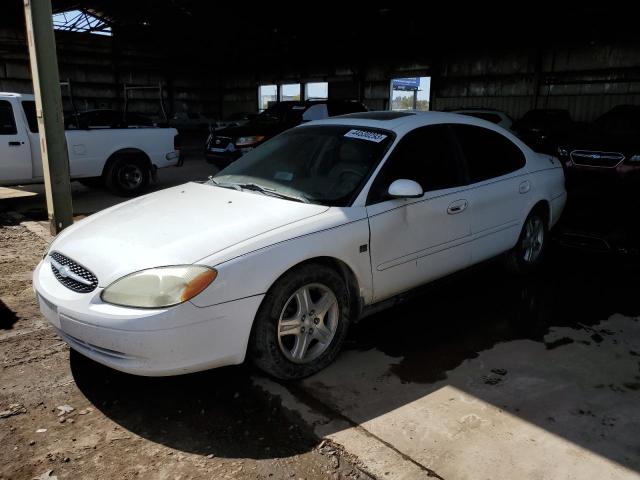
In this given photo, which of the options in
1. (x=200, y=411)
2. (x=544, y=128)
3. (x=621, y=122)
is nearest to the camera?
(x=200, y=411)

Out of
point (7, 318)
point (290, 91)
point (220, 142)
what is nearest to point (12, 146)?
point (220, 142)

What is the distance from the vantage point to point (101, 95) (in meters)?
28.1

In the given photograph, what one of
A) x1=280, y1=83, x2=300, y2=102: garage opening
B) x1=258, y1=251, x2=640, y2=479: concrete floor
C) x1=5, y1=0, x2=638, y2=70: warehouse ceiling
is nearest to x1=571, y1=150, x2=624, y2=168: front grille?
x1=258, y1=251, x2=640, y2=479: concrete floor

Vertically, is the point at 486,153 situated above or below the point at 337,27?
below

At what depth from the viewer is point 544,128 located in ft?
Result: 48.2

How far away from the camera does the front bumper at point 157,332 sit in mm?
2553

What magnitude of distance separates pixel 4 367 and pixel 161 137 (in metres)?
7.21

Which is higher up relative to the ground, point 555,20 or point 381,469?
point 555,20

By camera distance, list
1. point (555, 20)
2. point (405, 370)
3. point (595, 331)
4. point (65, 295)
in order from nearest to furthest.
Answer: point (65, 295)
point (405, 370)
point (595, 331)
point (555, 20)

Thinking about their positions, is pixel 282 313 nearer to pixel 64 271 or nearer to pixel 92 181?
pixel 64 271

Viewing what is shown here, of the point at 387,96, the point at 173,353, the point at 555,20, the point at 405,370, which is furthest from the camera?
the point at 387,96

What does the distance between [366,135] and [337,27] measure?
20692mm

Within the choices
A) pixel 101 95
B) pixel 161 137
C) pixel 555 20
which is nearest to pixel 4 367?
pixel 161 137

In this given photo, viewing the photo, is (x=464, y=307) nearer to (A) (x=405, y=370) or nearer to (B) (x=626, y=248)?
Result: (A) (x=405, y=370)
